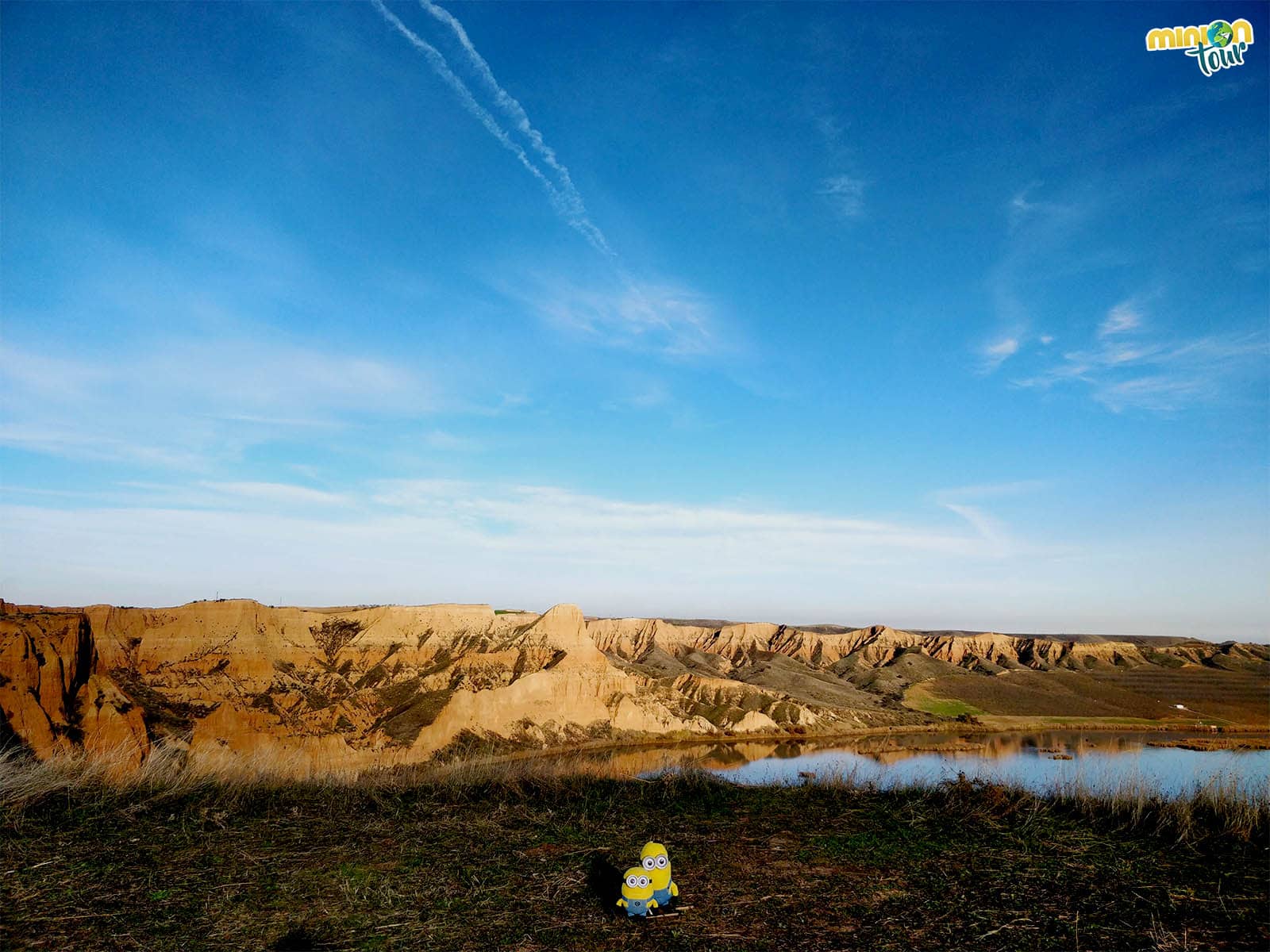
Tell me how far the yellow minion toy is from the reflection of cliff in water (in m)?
47.0

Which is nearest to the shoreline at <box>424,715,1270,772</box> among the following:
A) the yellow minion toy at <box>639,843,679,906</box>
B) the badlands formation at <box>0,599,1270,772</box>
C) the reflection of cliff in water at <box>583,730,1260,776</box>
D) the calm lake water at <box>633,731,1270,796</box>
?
the reflection of cliff in water at <box>583,730,1260,776</box>

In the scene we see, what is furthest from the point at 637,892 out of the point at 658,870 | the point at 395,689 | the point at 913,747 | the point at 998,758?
the point at 913,747

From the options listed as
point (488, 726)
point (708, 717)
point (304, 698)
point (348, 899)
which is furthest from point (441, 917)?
point (708, 717)

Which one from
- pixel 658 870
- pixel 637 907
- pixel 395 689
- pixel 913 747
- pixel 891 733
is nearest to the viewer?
pixel 637 907

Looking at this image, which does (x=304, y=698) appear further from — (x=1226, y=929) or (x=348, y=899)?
(x=1226, y=929)

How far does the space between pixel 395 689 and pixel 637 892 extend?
58.5 metres

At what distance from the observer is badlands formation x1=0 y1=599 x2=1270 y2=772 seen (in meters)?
26.5

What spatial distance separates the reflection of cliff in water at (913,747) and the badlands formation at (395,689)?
5.04 meters

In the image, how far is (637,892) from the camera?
5.51 metres

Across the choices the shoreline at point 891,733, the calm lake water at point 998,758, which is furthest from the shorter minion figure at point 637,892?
the shoreline at point 891,733

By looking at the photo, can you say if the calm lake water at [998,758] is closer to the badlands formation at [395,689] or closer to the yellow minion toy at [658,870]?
the yellow minion toy at [658,870]

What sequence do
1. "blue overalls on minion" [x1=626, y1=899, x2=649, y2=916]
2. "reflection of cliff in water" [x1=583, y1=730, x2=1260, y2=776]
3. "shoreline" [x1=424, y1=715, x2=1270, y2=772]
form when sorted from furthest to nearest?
"shoreline" [x1=424, y1=715, x2=1270, y2=772], "reflection of cliff in water" [x1=583, y1=730, x2=1260, y2=776], "blue overalls on minion" [x1=626, y1=899, x2=649, y2=916]

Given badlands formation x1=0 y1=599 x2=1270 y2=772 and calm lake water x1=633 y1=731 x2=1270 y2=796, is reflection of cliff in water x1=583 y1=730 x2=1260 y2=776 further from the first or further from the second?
badlands formation x1=0 y1=599 x2=1270 y2=772

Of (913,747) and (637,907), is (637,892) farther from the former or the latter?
(913,747)
